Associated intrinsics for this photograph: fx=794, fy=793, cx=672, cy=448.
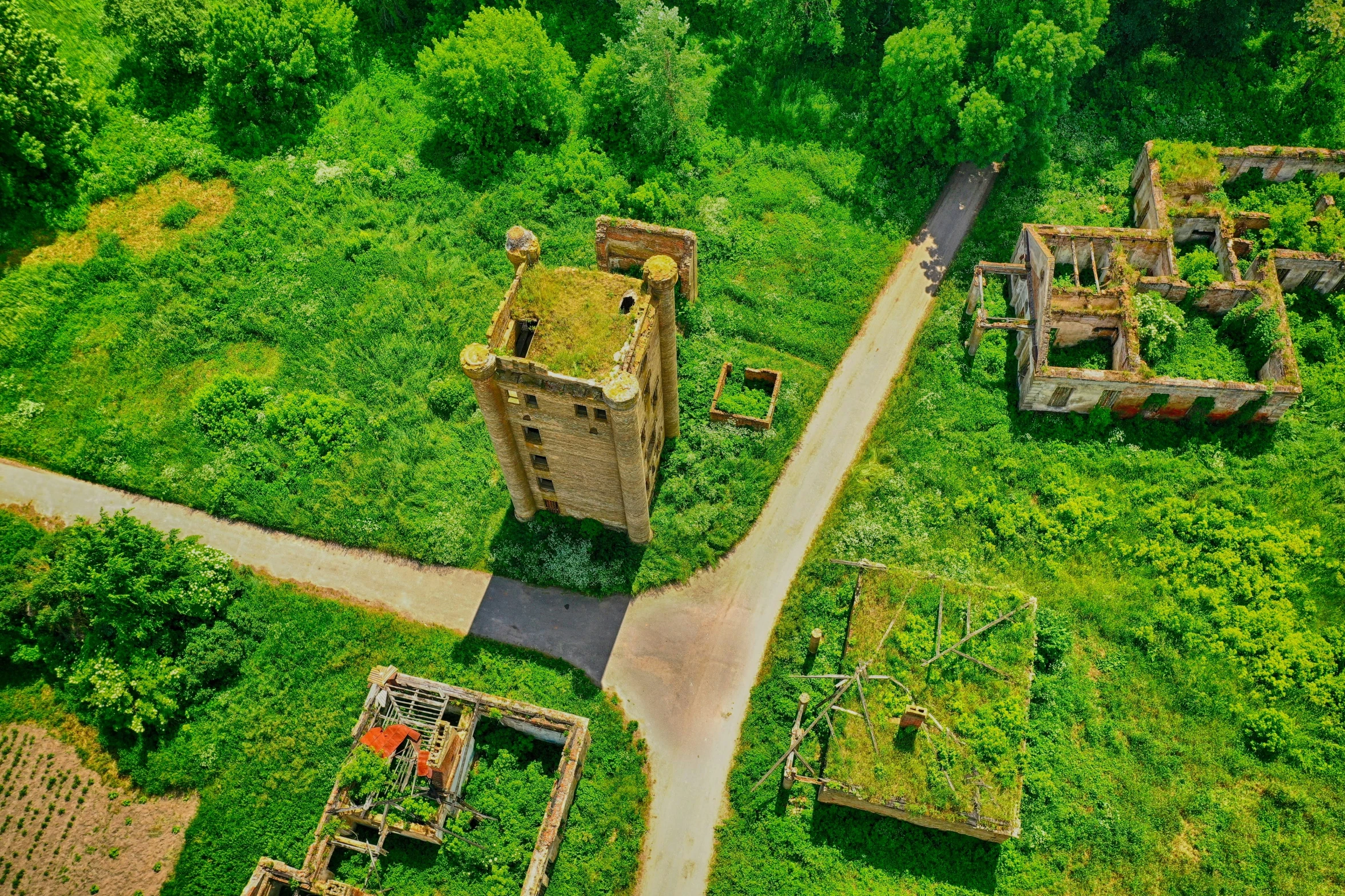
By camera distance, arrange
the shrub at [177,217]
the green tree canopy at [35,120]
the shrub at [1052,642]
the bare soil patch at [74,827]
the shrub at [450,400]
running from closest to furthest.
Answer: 1. the bare soil patch at [74,827]
2. the shrub at [1052,642]
3. the shrub at [450,400]
4. the green tree canopy at [35,120]
5. the shrub at [177,217]

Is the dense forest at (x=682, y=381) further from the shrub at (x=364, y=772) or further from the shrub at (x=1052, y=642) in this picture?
the shrub at (x=364, y=772)

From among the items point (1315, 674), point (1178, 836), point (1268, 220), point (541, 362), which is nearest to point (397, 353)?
point (541, 362)

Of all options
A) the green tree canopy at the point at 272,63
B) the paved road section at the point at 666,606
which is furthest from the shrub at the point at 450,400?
the green tree canopy at the point at 272,63

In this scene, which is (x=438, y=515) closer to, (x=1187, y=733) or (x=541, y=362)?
(x=541, y=362)

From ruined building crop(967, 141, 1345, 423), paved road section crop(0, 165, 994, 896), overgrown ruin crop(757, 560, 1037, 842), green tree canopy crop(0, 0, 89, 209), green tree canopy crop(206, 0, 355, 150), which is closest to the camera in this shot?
overgrown ruin crop(757, 560, 1037, 842)

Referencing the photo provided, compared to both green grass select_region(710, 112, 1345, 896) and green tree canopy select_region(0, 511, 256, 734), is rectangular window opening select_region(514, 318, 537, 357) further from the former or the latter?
green tree canopy select_region(0, 511, 256, 734)

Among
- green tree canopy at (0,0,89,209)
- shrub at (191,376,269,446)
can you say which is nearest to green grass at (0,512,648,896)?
shrub at (191,376,269,446)
